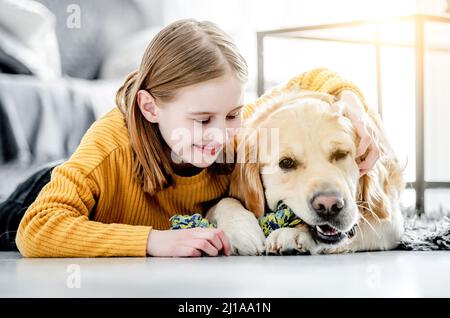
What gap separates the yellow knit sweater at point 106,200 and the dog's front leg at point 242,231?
0.16m

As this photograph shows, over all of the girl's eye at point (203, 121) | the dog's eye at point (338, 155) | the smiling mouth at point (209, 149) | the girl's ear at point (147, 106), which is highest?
the girl's ear at point (147, 106)

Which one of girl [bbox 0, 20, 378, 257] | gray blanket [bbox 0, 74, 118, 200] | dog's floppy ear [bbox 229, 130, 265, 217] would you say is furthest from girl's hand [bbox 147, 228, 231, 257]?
gray blanket [bbox 0, 74, 118, 200]

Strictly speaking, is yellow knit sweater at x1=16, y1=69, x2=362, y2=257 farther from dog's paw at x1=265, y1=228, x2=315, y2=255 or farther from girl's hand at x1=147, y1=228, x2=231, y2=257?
dog's paw at x1=265, y1=228, x2=315, y2=255

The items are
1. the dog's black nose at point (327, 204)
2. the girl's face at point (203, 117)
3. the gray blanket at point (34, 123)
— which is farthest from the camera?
the gray blanket at point (34, 123)

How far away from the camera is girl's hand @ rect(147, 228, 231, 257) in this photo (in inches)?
48.4

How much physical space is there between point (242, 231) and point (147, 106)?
38 cm

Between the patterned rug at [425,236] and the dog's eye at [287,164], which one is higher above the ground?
the dog's eye at [287,164]

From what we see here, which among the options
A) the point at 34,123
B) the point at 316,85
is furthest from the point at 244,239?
the point at 34,123

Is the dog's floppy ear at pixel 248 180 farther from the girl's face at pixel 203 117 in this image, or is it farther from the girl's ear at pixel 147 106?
the girl's ear at pixel 147 106

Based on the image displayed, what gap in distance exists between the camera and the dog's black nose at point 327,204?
1.20 meters

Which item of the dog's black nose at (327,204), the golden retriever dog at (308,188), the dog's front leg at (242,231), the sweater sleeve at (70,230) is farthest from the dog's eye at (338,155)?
the sweater sleeve at (70,230)

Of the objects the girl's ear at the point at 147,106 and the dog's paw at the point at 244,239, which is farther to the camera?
the girl's ear at the point at 147,106

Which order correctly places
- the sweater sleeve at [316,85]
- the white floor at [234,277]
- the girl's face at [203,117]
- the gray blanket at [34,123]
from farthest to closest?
the gray blanket at [34,123], the sweater sleeve at [316,85], the girl's face at [203,117], the white floor at [234,277]

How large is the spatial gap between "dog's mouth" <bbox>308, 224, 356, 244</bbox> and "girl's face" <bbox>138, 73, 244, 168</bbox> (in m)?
0.28
